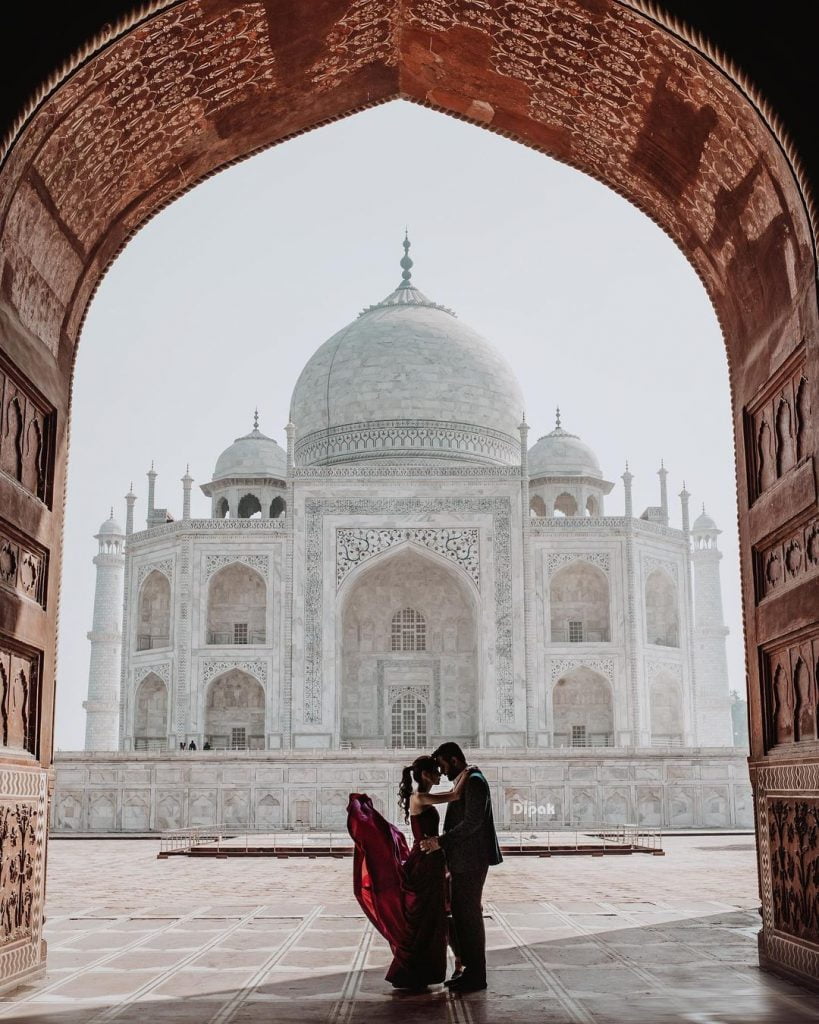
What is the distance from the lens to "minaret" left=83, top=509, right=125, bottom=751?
104 feet

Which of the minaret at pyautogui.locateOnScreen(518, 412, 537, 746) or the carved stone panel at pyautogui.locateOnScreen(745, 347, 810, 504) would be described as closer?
the carved stone panel at pyautogui.locateOnScreen(745, 347, 810, 504)

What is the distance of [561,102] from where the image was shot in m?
6.80

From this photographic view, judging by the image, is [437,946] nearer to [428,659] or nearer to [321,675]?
[321,675]

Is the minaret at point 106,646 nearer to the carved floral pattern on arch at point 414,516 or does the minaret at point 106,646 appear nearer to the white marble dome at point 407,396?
the white marble dome at point 407,396

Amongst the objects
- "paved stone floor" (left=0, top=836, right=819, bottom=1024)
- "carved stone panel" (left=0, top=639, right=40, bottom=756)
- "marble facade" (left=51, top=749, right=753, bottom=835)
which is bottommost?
"paved stone floor" (left=0, top=836, right=819, bottom=1024)

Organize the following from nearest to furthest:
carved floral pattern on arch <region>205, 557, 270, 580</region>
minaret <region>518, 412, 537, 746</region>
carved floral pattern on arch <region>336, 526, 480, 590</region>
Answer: minaret <region>518, 412, 537, 746</region> → carved floral pattern on arch <region>336, 526, 480, 590</region> → carved floral pattern on arch <region>205, 557, 270, 580</region>

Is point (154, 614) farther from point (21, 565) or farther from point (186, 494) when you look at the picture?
point (21, 565)

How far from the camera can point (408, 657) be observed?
90.5ft

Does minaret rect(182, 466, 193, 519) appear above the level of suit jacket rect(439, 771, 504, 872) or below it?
above

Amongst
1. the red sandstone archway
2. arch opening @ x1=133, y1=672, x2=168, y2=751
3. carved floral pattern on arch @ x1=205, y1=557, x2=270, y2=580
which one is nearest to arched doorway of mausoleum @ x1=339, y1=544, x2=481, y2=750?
carved floral pattern on arch @ x1=205, y1=557, x2=270, y2=580

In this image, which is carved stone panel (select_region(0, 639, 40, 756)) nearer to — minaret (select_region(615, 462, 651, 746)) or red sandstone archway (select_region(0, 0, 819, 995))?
red sandstone archway (select_region(0, 0, 819, 995))

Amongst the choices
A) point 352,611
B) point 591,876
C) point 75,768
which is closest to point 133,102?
point 591,876

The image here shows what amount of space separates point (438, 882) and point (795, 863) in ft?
5.22

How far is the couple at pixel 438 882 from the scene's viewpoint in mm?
5523
